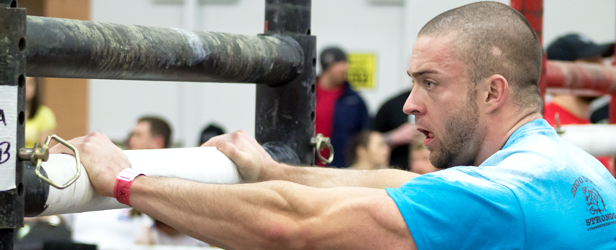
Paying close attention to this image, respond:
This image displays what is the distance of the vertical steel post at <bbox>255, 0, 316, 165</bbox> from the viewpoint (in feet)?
4.31

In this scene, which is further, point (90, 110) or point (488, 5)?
point (90, 110)

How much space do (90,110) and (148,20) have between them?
118 centimetres

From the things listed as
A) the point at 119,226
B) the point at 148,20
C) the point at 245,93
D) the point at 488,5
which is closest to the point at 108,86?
the point at 148,20

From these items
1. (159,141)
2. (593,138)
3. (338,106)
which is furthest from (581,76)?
(159,141)

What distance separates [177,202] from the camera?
1.05m

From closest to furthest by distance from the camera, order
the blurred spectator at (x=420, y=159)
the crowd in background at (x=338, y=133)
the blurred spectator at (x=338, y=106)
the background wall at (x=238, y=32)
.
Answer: the crowd in background at (x=338, y=133) → the blurred spectator at (x=420, y=159) → the blurred spectator at (x=338, y=106) → the background wall at (x=238, y=32)

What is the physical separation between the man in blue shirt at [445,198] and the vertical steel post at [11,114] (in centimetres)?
15

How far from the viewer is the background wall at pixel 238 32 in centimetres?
602

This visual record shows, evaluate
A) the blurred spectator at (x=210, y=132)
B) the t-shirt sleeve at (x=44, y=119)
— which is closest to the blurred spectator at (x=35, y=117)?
the t-shirt sleeve at (x=44, y=119)

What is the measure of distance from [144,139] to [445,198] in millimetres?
3080

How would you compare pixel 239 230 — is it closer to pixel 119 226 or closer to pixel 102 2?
pixel 119 226

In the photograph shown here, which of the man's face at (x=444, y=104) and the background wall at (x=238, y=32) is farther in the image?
the background wall at (x=238, y=32)

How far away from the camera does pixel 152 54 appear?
1.02 metres

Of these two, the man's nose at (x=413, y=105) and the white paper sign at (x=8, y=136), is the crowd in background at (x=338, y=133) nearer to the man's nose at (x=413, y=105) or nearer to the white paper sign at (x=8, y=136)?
the man's nose at (x=413, y=105)
